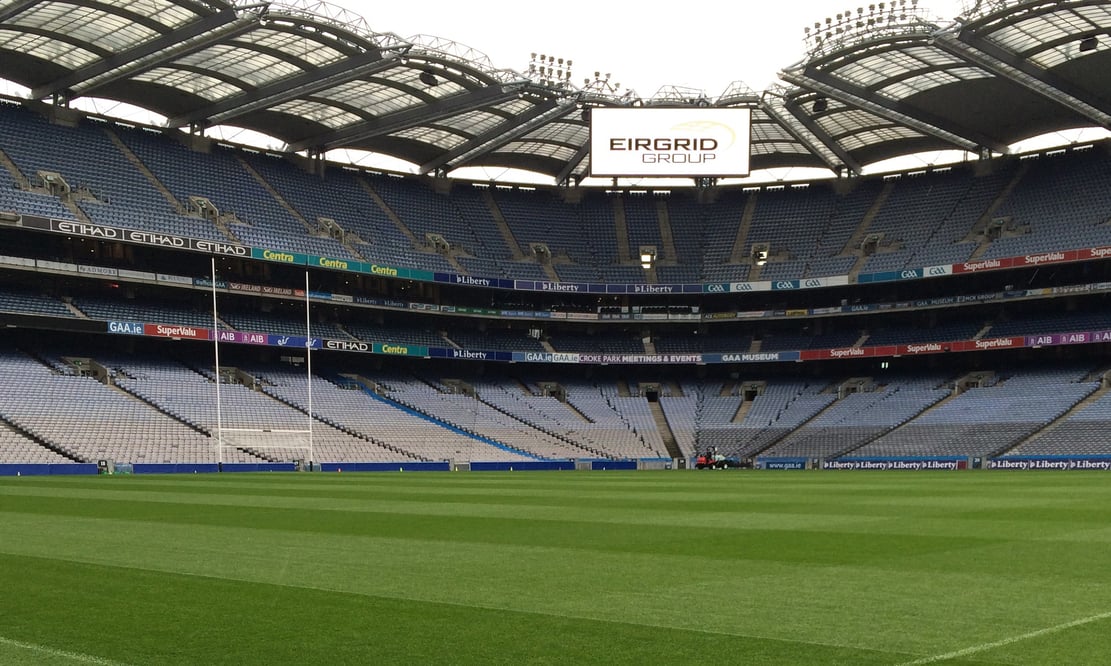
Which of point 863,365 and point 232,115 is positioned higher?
point 232,115

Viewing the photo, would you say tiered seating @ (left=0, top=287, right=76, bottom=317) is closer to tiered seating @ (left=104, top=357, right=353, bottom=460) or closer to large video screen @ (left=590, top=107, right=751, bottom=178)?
tiered seating @ (left=104, top=357, right=353, bottom=460)

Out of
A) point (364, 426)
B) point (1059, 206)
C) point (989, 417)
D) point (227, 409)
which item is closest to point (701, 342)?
point (989, 417)

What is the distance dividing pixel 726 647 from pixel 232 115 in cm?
6781

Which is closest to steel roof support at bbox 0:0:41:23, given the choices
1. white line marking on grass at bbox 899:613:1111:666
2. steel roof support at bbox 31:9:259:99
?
steel roof support at bbox 31:9:259:99

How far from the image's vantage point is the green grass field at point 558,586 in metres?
8.66

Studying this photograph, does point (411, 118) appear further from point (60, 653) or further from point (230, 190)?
point (60, 653)

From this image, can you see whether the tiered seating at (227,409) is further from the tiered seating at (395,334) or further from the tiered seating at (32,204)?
the tiered seating at (395,334)

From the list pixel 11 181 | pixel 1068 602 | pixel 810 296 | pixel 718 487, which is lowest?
pixel 718 487

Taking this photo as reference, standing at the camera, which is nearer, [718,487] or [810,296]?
→ [718,487]

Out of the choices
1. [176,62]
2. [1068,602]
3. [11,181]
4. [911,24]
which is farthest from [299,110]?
[1068,602]

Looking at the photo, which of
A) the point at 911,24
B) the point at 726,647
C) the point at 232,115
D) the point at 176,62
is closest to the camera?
the point at 726,647

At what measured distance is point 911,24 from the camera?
5819 centimetres

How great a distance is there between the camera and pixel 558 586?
12234mm

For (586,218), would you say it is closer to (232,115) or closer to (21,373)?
(232,115)
